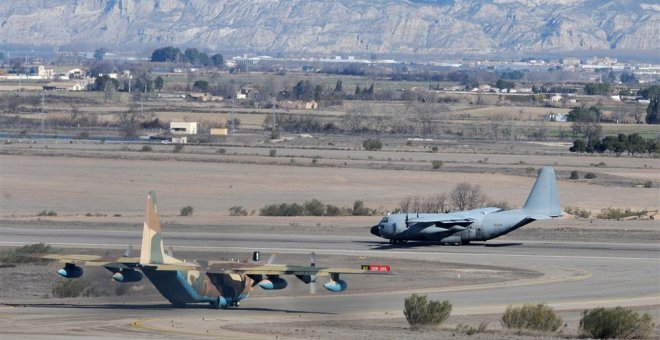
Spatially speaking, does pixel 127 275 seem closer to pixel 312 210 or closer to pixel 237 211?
pixel 237 211

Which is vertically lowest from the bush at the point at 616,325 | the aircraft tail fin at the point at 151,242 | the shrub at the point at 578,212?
the shrub at the point at 578,212

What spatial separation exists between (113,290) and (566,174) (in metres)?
62.4

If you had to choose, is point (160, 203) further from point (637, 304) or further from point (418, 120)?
point (418, 120)

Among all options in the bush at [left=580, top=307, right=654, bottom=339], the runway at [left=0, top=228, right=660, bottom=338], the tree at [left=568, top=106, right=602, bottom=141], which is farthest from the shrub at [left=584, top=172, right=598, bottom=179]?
the bush at [left=580, top=307, right=654, bottom=339]

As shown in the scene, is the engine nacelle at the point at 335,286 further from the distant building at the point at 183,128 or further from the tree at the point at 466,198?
the distant building at the point at 183,128

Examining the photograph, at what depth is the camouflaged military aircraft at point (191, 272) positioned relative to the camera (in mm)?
39094

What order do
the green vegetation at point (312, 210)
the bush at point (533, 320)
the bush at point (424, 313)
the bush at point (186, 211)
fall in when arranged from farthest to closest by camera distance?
1. the green vegetation at point (312, 210)
2. the bush at point (186, 211)
3. the bush at point (424, 313)
4. the bush at point (533, 320)

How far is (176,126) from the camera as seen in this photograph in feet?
509

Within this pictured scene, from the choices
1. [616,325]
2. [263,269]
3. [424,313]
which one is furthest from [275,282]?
[616,325]

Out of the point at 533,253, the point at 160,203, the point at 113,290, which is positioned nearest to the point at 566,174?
the point at 160,203

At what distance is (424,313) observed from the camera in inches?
1507

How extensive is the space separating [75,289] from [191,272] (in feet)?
29.8

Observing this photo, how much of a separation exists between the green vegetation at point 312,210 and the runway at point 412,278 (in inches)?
430

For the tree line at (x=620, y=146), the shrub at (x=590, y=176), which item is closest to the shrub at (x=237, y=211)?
the shrub at (x=590, y=176)
